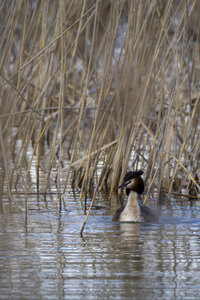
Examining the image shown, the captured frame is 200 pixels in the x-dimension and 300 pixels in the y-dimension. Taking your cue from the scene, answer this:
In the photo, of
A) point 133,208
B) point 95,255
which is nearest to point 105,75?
point 133,208

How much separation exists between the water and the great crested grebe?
0.37 ft

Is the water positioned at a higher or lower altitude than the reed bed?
lower

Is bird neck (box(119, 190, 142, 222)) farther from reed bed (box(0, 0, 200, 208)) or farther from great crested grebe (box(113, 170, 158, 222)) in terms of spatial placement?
reed bed (box(0, 0, 200, 208))

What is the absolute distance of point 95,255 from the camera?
4629mm

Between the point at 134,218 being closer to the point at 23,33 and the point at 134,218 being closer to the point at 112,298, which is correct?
the point at 23,33

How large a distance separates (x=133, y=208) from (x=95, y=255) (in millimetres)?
1773

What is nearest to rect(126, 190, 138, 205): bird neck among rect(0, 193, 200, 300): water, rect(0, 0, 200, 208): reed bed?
rect(0, 193, 200, 300): water

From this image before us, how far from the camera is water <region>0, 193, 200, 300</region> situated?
374 cm

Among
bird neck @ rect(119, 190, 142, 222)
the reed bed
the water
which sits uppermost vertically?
the reed bed

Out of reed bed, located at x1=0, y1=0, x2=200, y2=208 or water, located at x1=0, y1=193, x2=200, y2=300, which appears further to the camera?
reed bed, located at x1=0, y1=0, x2=200, y2=208

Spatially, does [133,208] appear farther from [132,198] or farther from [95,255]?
[95,255]

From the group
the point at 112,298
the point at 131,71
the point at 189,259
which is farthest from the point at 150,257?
the point at 131,71

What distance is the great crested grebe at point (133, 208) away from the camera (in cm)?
628

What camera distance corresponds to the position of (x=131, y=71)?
510 cm
